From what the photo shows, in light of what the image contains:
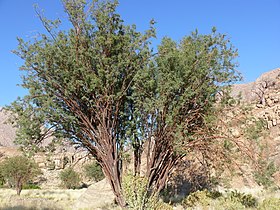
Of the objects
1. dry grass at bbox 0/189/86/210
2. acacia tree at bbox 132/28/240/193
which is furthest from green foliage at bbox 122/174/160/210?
dry grass at bbox 0/189/86/210

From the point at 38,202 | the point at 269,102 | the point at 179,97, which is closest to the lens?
the point at 179,97

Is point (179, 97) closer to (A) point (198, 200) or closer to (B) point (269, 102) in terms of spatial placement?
(A) point (198, 200)

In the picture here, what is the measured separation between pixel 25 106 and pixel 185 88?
20.7 feet

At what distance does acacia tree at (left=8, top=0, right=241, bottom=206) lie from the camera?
11266 millimetres

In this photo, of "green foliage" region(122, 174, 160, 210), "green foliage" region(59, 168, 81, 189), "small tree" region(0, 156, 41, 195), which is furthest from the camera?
"green foliage" region(59, 168, 81, 189)

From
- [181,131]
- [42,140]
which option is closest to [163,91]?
[181,131]

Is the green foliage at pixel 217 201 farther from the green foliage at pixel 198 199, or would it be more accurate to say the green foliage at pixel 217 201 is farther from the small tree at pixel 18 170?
the small tree at pixel 18 170

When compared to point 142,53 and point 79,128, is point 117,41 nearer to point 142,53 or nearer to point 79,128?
point 142,53

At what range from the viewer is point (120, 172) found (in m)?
12.7

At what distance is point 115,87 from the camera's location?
12203mm

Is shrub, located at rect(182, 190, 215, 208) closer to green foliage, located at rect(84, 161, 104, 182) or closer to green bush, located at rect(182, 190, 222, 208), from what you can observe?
green bush, located at rect(182, 190, 222, 208)

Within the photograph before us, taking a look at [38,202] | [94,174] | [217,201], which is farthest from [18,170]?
[217,201]

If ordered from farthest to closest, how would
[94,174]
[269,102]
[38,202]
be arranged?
[94,174], [269,102], [38,202]

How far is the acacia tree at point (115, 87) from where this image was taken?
11.3m
